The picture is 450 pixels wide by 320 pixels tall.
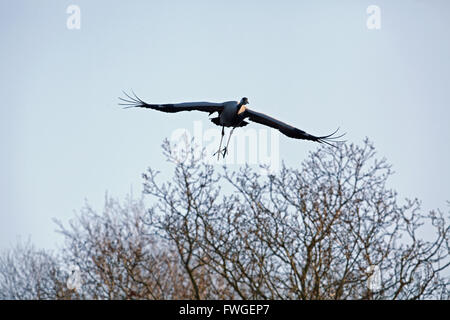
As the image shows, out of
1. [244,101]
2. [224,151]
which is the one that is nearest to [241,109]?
[244,101]

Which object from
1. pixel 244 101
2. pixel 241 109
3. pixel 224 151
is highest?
pixel 244 101

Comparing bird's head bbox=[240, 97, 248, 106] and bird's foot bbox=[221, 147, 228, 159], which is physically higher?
bird's head bbox=[240, 97, 248, 106]

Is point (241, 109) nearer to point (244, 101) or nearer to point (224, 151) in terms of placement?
point (244, 101)

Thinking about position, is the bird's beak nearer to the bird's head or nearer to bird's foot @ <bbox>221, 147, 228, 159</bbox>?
the bird's head

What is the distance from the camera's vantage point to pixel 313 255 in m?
18.0

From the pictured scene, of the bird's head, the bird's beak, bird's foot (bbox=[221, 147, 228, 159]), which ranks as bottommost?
bird's foot (bbox=[221, 147, 228, 159])

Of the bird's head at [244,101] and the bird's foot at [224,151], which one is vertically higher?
the bird's head at [244,101]

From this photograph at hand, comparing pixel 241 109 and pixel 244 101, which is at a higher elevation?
pixel 244 101

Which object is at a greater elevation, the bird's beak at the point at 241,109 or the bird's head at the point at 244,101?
the bird's head at the point at 244,101

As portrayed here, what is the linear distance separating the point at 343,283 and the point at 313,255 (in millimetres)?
1725

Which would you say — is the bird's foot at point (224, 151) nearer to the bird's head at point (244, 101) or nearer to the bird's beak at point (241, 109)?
the bird's beak at point (241, 109)

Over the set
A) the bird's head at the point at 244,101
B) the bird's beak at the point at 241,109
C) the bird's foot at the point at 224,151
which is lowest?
the bird's foot at the point at 224,151
